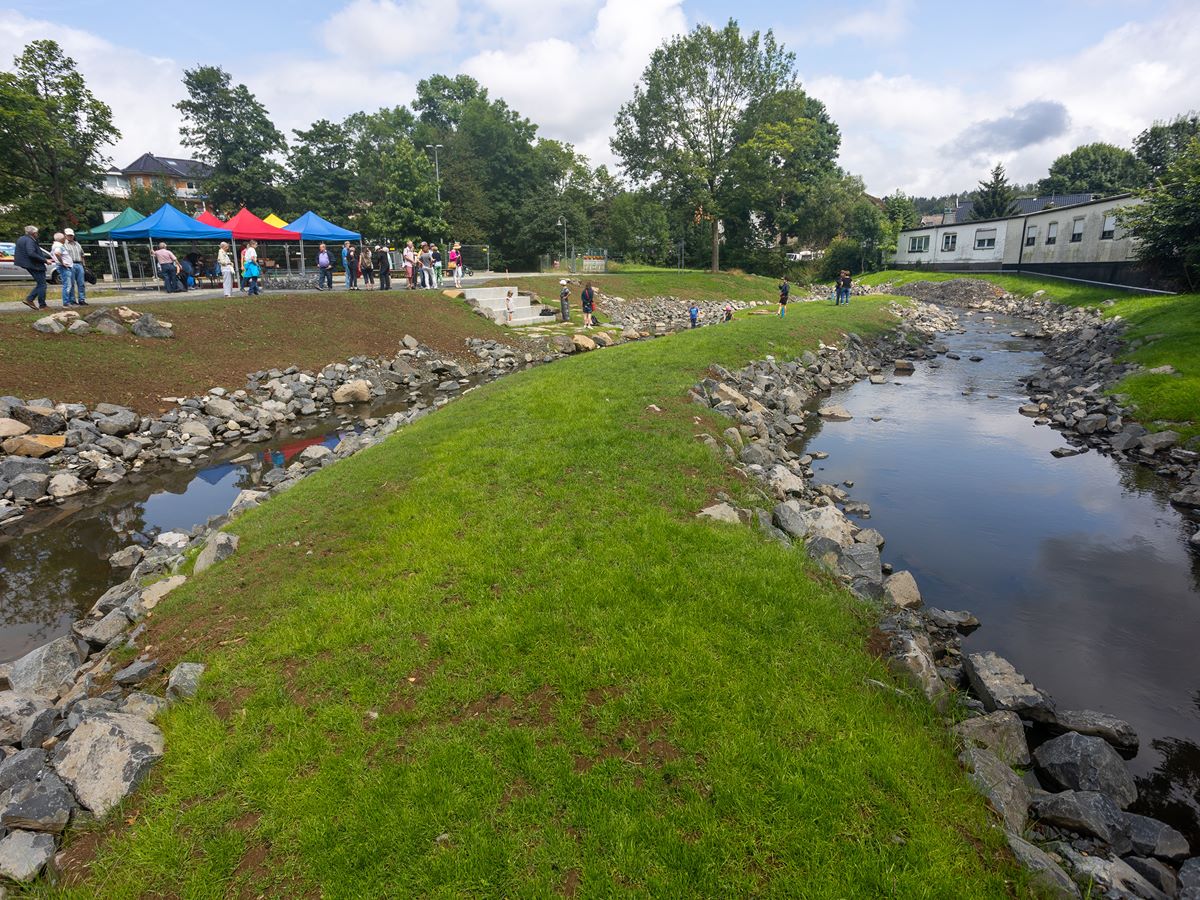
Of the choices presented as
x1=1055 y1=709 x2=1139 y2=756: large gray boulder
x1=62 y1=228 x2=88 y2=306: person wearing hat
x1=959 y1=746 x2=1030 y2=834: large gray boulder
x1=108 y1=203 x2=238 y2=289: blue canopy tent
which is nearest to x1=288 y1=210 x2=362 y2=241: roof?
x1=108 y1=203 x2=238 y2=289: blue canopy tent

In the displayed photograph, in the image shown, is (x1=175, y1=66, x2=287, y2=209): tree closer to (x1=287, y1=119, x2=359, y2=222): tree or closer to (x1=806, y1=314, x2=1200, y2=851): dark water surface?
(x1=287, y1=119, x2=359, y2=222): tree

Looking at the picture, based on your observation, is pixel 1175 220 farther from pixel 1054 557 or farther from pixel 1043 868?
pixel 1043 868

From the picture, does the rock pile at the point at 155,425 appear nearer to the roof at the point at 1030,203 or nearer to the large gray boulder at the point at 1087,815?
the large gray boulder at the point at 1087,815

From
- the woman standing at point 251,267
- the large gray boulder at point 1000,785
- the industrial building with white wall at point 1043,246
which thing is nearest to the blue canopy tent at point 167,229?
the woman standing at point 251,267

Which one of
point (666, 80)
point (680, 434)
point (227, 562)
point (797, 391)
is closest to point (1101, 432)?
point (797, 391)

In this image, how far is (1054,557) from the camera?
987 cm

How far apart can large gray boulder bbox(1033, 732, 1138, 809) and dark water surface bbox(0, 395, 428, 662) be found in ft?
40.0

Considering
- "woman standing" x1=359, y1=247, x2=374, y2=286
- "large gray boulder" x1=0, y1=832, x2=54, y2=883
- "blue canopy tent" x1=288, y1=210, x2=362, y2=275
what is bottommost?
"large gray boulder" x1=0, y1=832, x2=54, y2=883

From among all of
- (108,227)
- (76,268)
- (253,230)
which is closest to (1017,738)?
(76,268)

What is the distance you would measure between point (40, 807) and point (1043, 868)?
726 cm

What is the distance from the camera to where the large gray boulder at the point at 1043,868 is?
12.8ft

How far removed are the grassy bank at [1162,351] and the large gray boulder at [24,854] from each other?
20357 millimetres

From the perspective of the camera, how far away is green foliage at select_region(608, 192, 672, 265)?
66.3 metres

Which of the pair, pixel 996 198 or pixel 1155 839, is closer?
pixel 1155 839
